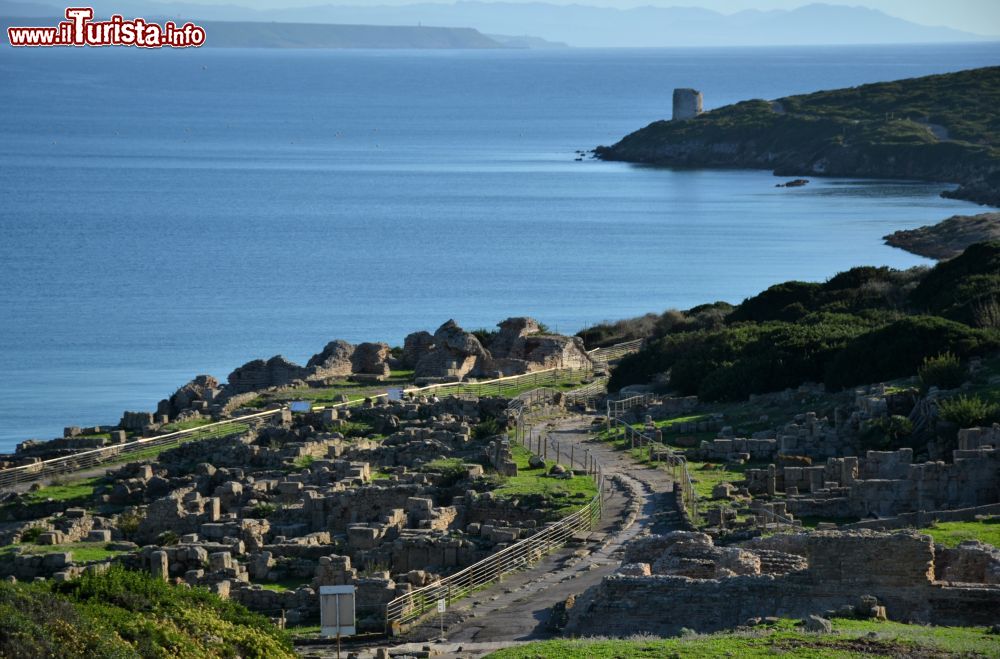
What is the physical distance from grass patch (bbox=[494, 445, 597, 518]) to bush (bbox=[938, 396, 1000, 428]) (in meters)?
6.34

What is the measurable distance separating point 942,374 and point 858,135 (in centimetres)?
13826

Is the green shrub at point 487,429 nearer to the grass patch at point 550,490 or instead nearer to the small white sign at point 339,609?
the grass patch at point 550,490

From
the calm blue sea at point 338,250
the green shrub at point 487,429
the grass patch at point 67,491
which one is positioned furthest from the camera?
the calm blue sea at point 338,250

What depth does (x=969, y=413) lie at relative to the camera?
34031 millimetres

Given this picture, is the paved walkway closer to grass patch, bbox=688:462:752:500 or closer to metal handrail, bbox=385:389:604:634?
metal handrail, bbox=385:389:604:634

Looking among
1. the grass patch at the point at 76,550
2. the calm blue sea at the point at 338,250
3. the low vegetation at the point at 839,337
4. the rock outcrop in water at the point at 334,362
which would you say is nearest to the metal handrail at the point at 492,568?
the grass patch at the point at 76,550

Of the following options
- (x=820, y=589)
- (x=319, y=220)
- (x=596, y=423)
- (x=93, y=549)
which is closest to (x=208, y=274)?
(x=319, y=220)

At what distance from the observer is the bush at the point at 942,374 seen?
3766 cm

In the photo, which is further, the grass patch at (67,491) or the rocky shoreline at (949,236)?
the rocky shoreline at (949,236)

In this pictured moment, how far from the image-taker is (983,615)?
22.3 m

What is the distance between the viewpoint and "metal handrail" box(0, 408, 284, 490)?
4209cm

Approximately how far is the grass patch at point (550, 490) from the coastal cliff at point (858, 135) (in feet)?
368

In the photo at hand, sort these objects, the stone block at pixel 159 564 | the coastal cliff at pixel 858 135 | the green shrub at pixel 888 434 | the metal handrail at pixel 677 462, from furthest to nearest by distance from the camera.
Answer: the coastal cliff at pixel 858 135
the green shrub at pixel 888 434
the metal handrail at pixel 677 462
the stone block at pixel 159 564

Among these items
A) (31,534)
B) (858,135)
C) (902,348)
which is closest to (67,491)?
(31,534)
